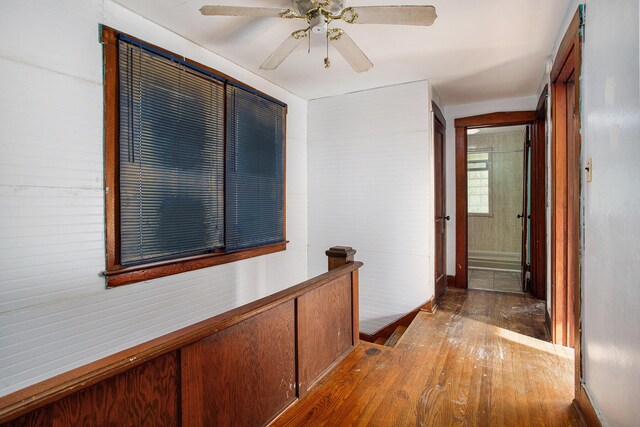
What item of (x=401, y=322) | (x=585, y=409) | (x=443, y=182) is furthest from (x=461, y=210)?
(x=585, y=409)

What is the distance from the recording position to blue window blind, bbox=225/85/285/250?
3045 millimetres

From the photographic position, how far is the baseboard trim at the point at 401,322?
3.43 m

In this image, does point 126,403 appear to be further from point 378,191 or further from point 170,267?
point 378,191

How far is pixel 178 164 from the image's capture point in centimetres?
252

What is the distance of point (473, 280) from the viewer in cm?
491

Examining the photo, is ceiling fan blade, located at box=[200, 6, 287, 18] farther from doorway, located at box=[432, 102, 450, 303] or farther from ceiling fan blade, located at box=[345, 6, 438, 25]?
doorway, located at box=[432, 102, 450, 303]

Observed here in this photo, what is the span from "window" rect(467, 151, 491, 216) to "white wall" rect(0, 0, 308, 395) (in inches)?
221

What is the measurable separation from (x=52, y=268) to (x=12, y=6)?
4.56 feet

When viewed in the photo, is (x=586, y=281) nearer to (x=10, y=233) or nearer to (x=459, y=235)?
(x=459, y=235)

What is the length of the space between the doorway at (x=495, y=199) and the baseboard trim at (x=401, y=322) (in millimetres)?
2446

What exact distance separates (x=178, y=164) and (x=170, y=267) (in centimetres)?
78

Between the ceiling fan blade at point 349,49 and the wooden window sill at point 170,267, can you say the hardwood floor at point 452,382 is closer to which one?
the wooden window sill at point 170,267

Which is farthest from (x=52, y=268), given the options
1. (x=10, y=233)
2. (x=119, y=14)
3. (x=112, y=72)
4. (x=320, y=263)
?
(x=320, y=263)

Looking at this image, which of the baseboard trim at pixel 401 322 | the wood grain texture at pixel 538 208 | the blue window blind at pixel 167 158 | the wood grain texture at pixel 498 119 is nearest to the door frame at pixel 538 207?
the wood grain texture at pixel 538 208
